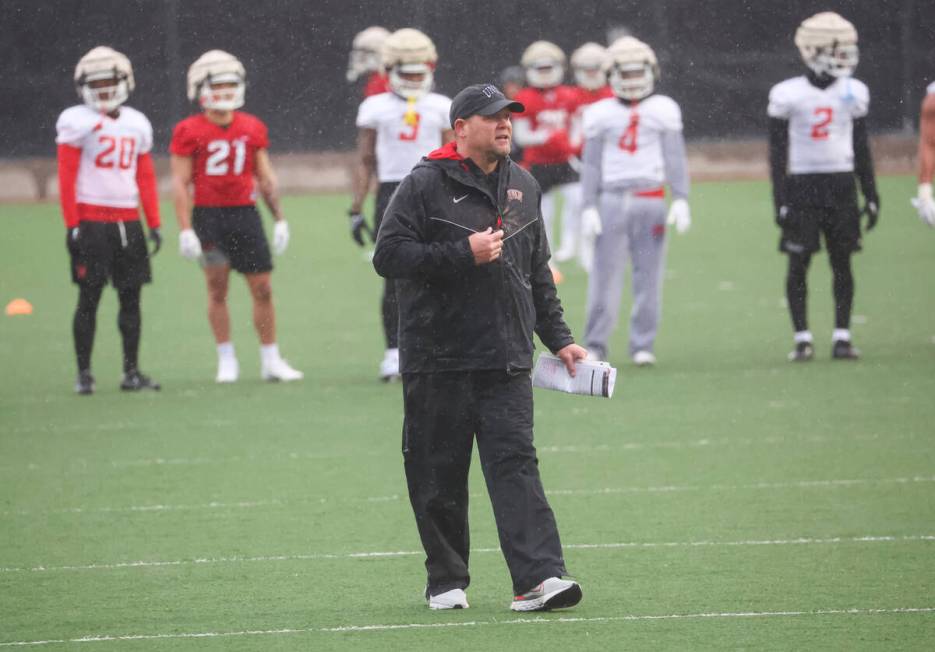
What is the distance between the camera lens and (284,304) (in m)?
16.7

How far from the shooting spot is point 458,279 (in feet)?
20.0

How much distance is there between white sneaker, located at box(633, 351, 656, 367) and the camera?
12.3 m

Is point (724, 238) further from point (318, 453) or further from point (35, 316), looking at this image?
point (318, 453)

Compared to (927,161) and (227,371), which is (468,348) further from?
(927,161)

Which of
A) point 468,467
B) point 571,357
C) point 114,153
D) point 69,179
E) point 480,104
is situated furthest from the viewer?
point 114,153

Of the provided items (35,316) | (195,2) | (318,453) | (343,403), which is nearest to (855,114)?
(343,403)

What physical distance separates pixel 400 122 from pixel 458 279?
5.62 meters

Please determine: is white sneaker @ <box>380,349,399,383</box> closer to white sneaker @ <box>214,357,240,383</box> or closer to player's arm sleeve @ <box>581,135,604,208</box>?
white sneaker @ <box>214,357,240,383</box>

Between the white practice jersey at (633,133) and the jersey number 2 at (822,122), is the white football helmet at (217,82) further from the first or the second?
the jersey number 2 at (822,122)

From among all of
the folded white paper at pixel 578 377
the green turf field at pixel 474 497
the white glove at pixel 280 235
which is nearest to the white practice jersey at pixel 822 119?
the green turf field at pixel 474 497

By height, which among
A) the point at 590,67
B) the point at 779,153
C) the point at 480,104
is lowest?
the point at 779,153

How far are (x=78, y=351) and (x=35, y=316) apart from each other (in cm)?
465

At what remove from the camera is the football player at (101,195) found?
11539 millimetres

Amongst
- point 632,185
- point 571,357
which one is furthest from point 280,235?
point 571,357
